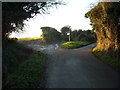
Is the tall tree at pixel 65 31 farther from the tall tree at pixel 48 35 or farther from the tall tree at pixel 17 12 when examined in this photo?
the tall tree at pixel 17 12

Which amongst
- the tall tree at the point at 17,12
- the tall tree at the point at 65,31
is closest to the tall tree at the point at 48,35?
the tall tree at the point at 65,31

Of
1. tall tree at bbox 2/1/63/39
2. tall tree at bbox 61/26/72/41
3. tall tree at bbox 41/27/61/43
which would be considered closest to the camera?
tall tree at bbox 2/1/63/39

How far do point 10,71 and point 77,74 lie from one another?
11.9 ft

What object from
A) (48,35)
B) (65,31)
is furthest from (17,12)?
(65,31)

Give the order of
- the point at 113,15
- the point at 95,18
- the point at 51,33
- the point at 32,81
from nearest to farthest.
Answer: the point at 32,81 → the point at 113,15 → the point at 95,18 → the point at 51,33

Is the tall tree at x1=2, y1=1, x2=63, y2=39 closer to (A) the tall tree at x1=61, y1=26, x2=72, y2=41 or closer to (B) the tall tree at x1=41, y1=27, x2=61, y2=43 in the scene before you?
(B) the tall tree at x1=41, y1=27, x2=61, y2=43

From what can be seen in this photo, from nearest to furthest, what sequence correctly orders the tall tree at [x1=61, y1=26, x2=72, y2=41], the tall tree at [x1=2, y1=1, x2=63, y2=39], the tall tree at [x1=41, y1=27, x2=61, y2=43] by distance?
the tall tree at [x1=2, y1=1, x2=63, y2=39] → the tall tree at [x1=41, y1=27, x2=61, y2=43] → the tall tree at [x1=61, y1=26, x2=72, y2=41]

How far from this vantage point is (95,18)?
38.0 ft

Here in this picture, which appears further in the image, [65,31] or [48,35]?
[65,31]

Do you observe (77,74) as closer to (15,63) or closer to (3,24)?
(15,63)

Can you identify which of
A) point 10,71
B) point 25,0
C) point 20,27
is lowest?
point 10,71

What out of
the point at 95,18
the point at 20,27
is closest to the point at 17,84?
the point at 20,27

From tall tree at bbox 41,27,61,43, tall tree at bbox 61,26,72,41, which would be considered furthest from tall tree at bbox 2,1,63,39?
tall tree at bbox 61,26,72,41

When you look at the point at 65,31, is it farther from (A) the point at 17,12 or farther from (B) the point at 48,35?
(A) the point at 17,12
